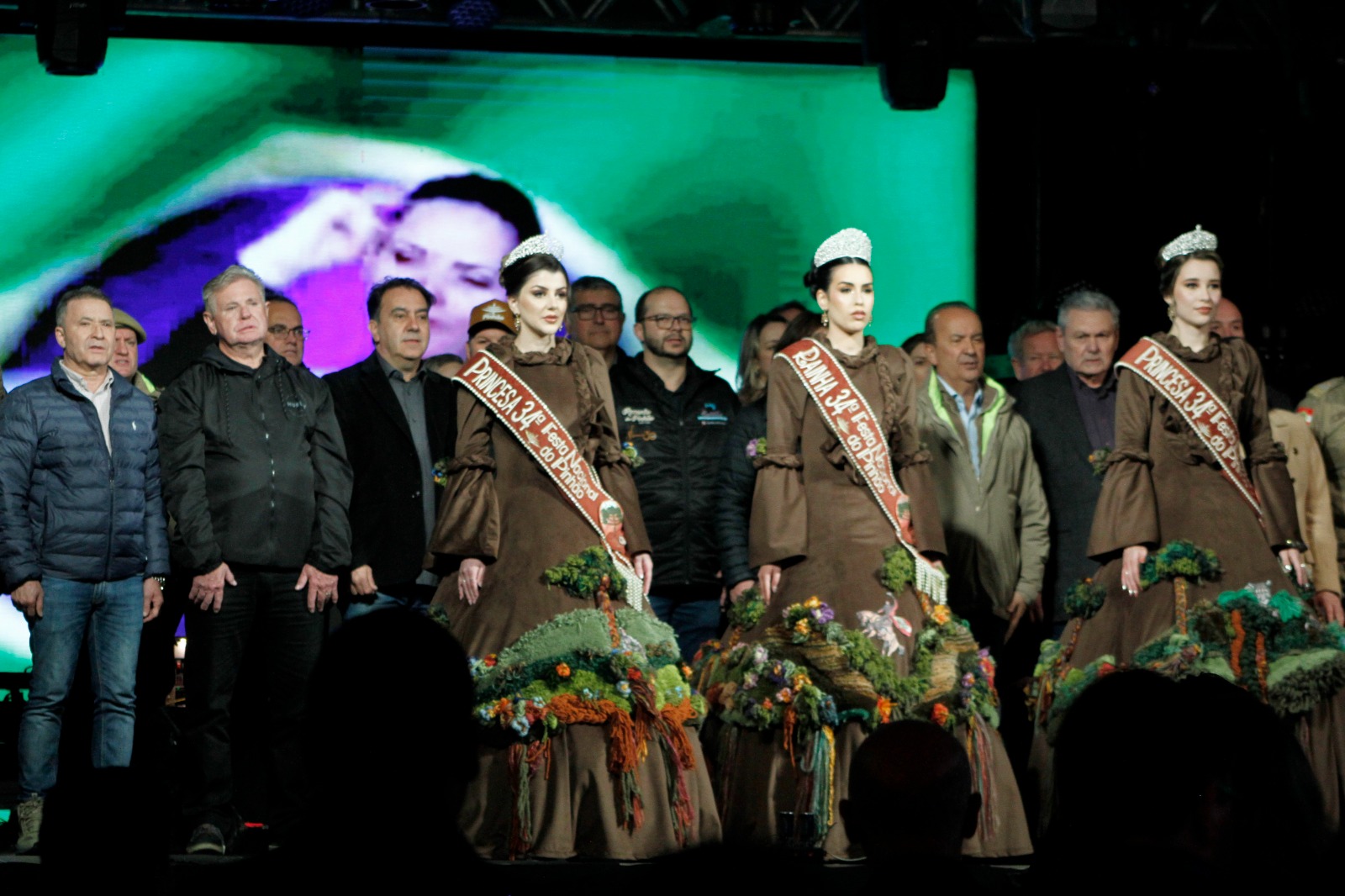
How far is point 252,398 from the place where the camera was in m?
6.49

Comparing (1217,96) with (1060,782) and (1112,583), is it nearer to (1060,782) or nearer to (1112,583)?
(1112,583)

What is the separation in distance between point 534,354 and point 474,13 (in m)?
3.39

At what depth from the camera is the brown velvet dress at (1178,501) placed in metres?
6.48

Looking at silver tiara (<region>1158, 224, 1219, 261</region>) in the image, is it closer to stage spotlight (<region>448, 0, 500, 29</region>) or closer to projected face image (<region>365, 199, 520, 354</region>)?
stage spotlight (<region>448, 0, 500, 29</region>)

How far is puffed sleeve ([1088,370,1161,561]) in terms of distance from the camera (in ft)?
21.5

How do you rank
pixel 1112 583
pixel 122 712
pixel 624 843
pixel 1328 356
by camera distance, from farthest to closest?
1. pixel 1328 356
2. pixel 1112 583
3. pixel 122 712
4. pixel 624 843

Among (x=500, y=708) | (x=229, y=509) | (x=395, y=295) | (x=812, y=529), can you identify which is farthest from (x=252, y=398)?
(x=812, y=529)

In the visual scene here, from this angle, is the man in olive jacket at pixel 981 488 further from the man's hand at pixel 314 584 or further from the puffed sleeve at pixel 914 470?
the man's hand at pixel 314 584

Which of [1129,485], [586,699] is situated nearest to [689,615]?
[586,699]

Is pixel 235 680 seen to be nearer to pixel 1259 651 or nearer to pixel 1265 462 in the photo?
pixel 1259 651

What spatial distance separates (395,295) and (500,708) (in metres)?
2.29

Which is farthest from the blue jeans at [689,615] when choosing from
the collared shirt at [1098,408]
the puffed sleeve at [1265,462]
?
the puffed sleeve at [1265,462]

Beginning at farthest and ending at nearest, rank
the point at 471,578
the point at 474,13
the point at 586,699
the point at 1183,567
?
the point at 474,13
the point at 1183,567
the point at 471,578
the point at 586,699

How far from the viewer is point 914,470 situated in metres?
6.43
